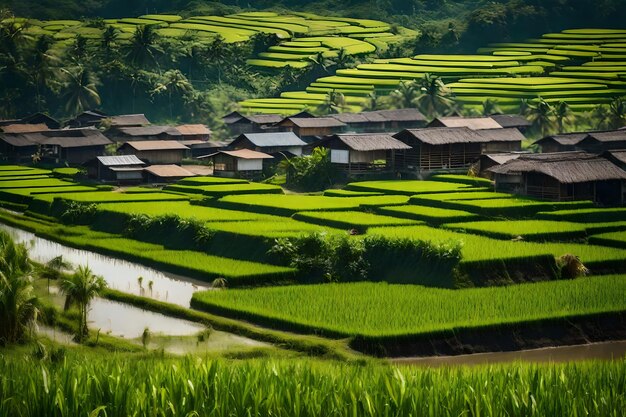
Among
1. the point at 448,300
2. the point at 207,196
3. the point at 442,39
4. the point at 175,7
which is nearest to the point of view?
the point at 448,300

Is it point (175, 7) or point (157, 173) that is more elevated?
point (175, 7)

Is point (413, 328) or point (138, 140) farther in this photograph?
point (138, 140)

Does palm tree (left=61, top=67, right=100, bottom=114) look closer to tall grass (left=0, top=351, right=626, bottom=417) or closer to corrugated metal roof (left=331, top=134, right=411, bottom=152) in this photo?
corrugated metal roof (left=331, top=134, right=411, bottom=152)

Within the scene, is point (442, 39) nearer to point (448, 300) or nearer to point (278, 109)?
point (278, 109)

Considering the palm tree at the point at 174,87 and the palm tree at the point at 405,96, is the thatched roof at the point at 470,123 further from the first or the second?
the palm tree at the point at 174,87

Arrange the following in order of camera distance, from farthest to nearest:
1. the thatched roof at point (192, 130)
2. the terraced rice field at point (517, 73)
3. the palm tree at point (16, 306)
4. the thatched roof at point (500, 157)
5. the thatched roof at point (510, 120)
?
1. the terraced rice field at point (517, 73)
2. the thatched roof at point (192, 130)
3. the thatched roof at point (510, 120)
4. the thatched roof at point (500, 157)
5. the palm tree at point (16, 306)

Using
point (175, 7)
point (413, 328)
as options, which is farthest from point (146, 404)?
point (175, 7)

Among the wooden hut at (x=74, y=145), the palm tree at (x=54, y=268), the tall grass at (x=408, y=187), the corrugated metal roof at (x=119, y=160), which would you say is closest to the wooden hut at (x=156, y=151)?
the corrugated metal roof at (x=119, y=160)
